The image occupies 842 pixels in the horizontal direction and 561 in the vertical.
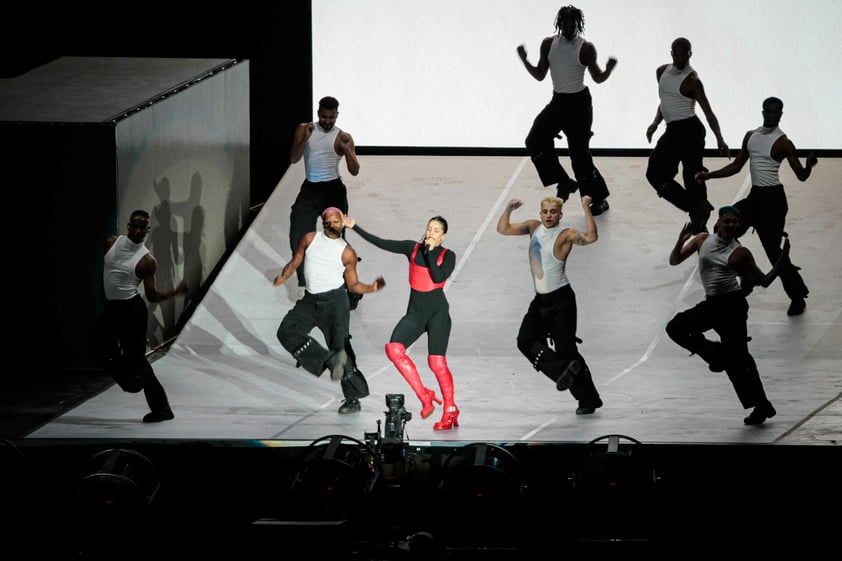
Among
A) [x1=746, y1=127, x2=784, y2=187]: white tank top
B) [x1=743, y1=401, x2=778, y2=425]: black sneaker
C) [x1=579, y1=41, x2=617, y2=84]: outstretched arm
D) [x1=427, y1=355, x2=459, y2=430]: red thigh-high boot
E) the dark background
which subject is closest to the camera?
[x1=743, y1=401, x2=778, y2=425]: black sneaker

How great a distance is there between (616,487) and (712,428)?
1341 mm

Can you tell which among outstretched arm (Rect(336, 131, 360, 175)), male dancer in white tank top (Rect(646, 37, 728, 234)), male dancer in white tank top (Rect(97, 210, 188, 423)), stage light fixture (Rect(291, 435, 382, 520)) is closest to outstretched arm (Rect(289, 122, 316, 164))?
outstretched arm (Rect(336, 131, 360, 175))

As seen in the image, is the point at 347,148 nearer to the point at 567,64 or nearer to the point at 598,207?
the point at 567,64

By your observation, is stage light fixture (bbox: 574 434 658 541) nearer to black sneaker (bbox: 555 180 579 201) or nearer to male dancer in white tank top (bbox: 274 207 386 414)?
male dancer in white tank top (bbox: 274 207 386 414)

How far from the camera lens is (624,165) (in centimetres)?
1420

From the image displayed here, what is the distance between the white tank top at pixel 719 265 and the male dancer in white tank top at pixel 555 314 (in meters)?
0.72

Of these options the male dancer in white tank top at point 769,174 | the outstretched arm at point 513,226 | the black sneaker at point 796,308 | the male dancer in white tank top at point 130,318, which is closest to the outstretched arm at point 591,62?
the male dancer in white tank top at point 769,174

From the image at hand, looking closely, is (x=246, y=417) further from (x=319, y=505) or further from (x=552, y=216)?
(x=552, y=216)

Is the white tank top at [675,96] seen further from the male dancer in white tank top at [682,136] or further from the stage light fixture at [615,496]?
the stage light fixture at [615,496]

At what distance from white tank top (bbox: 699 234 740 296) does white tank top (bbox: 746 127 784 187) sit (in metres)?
1.81

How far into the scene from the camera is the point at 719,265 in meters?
8.94

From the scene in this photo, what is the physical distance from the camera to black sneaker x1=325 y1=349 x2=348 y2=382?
9.18m

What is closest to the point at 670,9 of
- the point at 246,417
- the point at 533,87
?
the point at 533,87

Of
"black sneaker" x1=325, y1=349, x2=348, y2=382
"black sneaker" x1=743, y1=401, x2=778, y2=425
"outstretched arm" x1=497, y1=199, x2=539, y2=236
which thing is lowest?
"black sneaker" x1=743, y1=401, x2=778, y2=425
